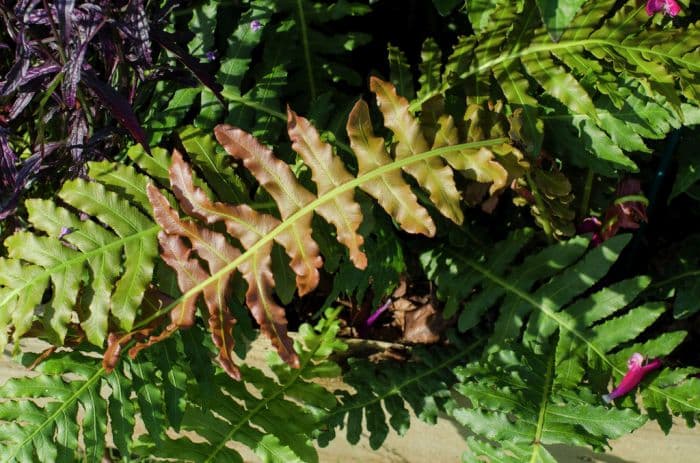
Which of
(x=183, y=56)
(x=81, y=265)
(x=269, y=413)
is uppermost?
(x=183, y=56)

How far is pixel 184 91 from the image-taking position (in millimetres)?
1672

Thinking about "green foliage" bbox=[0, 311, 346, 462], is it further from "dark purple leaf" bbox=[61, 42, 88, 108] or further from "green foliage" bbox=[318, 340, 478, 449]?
"dark purple leaf" bbox=[61, 42, 88, 108]

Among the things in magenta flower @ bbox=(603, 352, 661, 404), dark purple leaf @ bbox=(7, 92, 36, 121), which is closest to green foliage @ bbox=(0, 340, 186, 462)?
dark purple leaf @ bbox=(7, 92, 36, 121)

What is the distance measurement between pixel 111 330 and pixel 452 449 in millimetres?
857

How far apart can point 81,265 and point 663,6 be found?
1.07 metres

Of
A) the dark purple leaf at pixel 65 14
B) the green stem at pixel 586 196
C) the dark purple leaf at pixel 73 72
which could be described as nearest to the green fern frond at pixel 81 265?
the dark purple leaf at pixel 73 72

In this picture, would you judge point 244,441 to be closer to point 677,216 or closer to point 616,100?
point 616,100

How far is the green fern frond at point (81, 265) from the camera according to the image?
136 centimetres

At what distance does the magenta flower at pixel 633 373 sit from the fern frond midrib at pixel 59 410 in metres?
0.97

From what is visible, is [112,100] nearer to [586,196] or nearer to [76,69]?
[76,69]

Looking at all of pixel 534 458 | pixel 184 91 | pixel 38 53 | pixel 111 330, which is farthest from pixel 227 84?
pixel 534 458

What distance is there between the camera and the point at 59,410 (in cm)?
145

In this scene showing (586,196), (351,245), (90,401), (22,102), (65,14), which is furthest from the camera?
(586,196)

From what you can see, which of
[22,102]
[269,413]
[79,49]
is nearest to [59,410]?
[269,413]
